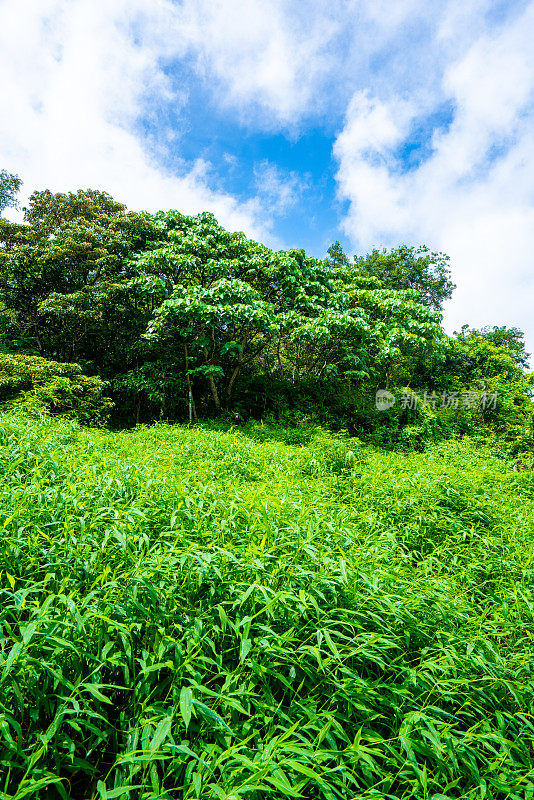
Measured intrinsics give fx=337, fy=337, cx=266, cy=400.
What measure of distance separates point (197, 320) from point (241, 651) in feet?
24.9

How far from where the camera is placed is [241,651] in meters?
1.34

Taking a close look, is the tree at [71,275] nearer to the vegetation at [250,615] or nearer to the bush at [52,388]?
the bush at [52,388]

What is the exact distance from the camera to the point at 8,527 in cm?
192

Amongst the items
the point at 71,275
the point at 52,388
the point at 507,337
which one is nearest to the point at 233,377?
the point at 52,388

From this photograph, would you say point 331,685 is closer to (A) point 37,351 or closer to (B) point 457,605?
(B) point 457,605

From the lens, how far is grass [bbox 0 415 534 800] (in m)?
1.11

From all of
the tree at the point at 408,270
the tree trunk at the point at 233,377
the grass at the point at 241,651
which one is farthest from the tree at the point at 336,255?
the grass at the point at 241,651

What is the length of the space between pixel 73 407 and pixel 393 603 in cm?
721

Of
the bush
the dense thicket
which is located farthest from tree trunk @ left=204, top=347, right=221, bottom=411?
the bush

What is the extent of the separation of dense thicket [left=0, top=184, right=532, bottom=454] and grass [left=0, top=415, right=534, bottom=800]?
16.7 feet

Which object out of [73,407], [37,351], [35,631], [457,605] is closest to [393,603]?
[457,605]

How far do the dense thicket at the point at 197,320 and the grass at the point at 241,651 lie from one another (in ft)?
16.7

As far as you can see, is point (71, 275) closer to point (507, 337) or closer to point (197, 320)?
point (197, 320)

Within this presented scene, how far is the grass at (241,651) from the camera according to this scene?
1.11 m
